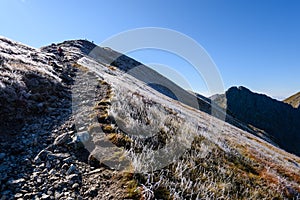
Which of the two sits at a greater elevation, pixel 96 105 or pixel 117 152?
pixel 96 105

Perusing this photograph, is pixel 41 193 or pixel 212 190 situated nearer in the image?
pixel 41 193

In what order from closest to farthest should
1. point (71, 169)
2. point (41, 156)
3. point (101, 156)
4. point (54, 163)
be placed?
1. point (71, 169)
2. point (54, 163)
3. point (101, 156)
4. point (41, 156)

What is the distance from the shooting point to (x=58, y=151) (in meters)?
8.14

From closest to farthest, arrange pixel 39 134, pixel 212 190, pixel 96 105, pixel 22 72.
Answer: pixel 212 190 < pixel 39 134 < pixel 96 105 < pixel 22 72

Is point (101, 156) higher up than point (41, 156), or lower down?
higher up

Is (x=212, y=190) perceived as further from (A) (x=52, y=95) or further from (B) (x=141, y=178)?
(A) (x=52, y=95)

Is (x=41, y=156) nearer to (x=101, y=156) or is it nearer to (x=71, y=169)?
(x=71, y=169)

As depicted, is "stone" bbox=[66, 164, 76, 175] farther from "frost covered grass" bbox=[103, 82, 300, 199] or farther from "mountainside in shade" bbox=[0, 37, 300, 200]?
"frost covered grass" bbox=[103, 82, 300, 199]

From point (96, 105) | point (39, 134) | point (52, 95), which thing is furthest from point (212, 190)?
point (52, 95)

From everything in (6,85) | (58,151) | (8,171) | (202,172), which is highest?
(6,85)

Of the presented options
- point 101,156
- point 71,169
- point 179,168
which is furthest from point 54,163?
point 179,168

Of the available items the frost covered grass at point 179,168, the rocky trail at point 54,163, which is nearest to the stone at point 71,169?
the rocky trail at point 54,163

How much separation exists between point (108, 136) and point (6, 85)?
271 inches

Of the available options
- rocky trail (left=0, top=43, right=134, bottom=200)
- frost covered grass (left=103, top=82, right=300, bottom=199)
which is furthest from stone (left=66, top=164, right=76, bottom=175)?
frost covered grass (left=103, top=82, right=300, bottom=199)
